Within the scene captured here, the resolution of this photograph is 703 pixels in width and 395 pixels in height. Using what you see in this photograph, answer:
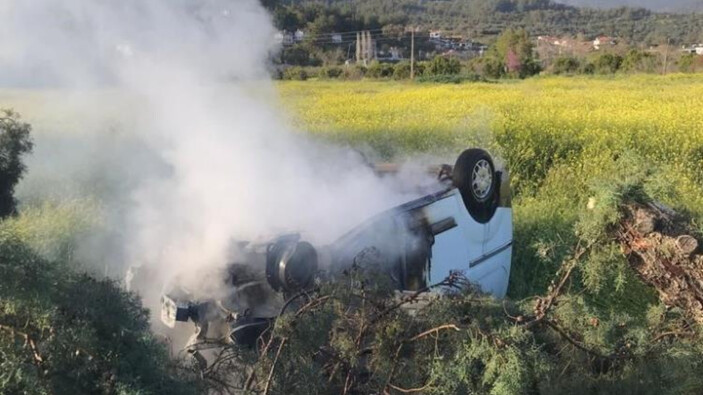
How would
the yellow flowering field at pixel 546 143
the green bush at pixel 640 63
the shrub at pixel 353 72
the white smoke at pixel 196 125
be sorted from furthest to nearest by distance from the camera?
the green bush at pixel 640 63 → the shrub at pixel 353 72 → the yellow flowering field at pixel 546 143 → the white smoke at pixel 196 125

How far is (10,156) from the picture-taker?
12.1ft

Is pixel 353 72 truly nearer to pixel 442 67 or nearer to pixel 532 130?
pixel 442 67

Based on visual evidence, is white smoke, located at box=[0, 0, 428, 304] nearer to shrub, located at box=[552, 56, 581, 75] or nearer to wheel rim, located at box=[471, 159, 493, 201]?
wheel rim, located at box=[471, 159, 493, 201]

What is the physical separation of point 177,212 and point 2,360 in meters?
2.31

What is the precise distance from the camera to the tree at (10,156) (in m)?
3.65

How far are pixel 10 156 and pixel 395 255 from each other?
2.01 meters

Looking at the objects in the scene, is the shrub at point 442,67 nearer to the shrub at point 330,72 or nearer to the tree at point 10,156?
the shrub at point 330,72

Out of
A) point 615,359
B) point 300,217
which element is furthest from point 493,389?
point 300,217

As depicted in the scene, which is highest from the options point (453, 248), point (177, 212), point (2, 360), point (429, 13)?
point (2, 360)

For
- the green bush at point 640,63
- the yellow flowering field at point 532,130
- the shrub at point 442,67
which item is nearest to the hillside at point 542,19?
the green bush at point 640,63

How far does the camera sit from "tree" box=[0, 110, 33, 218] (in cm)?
365

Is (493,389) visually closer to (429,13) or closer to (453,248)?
(453,248)

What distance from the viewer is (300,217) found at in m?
4.18

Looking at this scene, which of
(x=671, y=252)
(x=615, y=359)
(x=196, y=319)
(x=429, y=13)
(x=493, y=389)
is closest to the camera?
(x=493, y=389)
